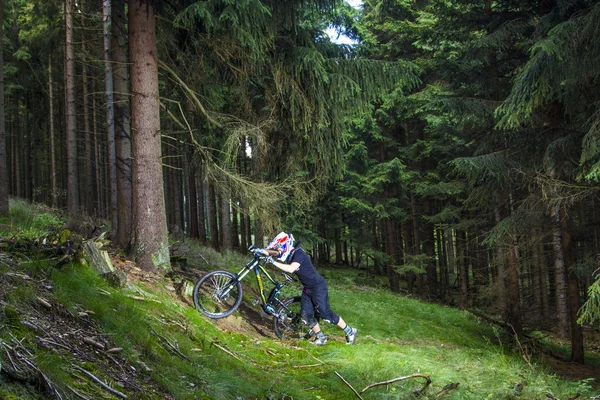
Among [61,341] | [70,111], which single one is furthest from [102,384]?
[70,111]

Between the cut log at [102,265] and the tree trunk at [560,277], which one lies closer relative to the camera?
the cut log at [102,265]

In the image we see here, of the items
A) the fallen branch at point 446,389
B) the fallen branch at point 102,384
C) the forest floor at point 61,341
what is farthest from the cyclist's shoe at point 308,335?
the fallen branch at point 102,384

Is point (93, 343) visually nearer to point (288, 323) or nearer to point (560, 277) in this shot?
point (288, 323)

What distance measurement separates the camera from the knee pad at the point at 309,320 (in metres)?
8.05

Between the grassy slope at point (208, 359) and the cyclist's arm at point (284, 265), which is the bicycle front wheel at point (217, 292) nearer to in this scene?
the grassy slope at point (208, 359)

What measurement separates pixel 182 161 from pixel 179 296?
56.7ft

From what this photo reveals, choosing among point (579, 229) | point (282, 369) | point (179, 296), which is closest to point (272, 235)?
point (179, 296)

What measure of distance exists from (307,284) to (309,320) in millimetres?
619

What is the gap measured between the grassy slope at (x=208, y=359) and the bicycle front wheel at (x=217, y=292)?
0.84ft

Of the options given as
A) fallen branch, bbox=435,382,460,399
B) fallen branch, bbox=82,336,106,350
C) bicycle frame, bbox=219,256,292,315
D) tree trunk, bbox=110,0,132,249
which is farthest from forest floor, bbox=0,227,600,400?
tree trunk, bbox=110,0,132,249

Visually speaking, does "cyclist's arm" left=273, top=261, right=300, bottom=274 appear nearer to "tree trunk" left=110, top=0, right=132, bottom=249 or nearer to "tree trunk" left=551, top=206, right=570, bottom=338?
"tree trunk" left=110, top=0, right=132, bottom=249

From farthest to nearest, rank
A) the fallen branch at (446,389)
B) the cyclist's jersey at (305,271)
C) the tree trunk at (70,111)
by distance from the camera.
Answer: the tree trunk at (70,111) < the cyclist's jersey at (305,271) < the fallen branch at (446,389)

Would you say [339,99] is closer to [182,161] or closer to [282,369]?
[282,369]

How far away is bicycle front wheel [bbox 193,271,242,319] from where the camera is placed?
7727 mm
